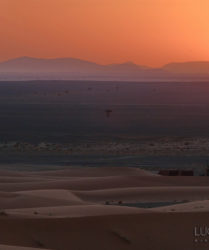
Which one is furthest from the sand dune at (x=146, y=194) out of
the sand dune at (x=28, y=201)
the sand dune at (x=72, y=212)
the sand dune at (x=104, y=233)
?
the sand dune at (x=104, y=233)

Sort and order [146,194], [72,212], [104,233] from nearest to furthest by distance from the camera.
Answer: [104,233]
[72,212]
[146,194]

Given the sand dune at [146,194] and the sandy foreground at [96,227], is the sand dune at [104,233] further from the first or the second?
the sand dune at [146,194]

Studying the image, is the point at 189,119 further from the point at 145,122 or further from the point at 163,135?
the point at 163,135

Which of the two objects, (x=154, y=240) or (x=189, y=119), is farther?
(x=189, y=119)

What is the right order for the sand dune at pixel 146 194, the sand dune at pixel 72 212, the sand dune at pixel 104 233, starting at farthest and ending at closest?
the sand dune at pixel 146 194
the sand dune at pixel 72 212
the sand dune at pixel 104 233

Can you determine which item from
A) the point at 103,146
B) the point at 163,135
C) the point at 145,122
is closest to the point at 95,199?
the point at 103,146

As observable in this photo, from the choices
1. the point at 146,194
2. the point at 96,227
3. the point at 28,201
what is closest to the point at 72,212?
the point at 96,227

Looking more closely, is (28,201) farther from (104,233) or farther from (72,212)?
(104,233)

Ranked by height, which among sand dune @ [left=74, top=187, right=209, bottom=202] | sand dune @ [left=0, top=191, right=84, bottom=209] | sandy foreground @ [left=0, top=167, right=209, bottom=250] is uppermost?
sandy foreground @ [left=0, top=167, right=209, bottom=250]

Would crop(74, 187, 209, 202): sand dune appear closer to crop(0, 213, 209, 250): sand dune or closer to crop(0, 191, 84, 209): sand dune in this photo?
crop(0, 191, 84, 209): sand dune

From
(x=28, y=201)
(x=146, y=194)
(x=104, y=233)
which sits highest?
(x=104, y=233)

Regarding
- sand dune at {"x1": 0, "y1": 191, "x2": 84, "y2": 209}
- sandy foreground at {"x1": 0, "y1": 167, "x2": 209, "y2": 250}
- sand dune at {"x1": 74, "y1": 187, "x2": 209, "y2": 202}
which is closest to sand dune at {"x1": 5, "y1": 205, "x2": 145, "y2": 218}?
sandy foreground at {"x1": 0, "y1": 167, "x2": 209, "y2": 250}
